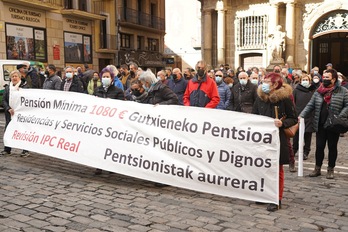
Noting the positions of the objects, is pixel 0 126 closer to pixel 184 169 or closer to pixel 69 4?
pixel 184 169

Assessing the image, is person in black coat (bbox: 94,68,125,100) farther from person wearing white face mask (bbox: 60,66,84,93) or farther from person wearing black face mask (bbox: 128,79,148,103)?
person wearing white face mask (bbox: 60,66,84,93)

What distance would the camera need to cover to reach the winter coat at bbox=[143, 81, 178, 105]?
676 cm

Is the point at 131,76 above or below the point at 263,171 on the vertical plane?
above

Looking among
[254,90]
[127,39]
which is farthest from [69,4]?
[254,90]

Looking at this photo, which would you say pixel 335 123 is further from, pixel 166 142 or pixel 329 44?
pixel 329 44

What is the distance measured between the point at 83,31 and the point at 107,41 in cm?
335

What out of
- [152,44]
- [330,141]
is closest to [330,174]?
[330,141]

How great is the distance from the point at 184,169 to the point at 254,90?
372 centimetres

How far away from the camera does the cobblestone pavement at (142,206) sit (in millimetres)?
4688

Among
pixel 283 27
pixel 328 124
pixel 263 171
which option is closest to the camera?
pixel 263 171

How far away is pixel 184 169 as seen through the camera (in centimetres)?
573

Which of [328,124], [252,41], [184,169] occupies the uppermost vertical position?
[252,41]

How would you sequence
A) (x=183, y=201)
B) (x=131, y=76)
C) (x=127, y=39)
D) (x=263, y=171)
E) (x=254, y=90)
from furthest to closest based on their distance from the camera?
(x=127, y=39)
(x=131, y=76)
(x=254, y=90)
(x=183, y=201)
(x=263, y=171)

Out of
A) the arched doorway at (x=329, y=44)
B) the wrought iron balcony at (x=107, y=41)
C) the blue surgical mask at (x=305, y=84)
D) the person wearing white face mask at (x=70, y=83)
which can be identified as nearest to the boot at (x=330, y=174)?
the blue surgical mask at (x=305, y=84)
